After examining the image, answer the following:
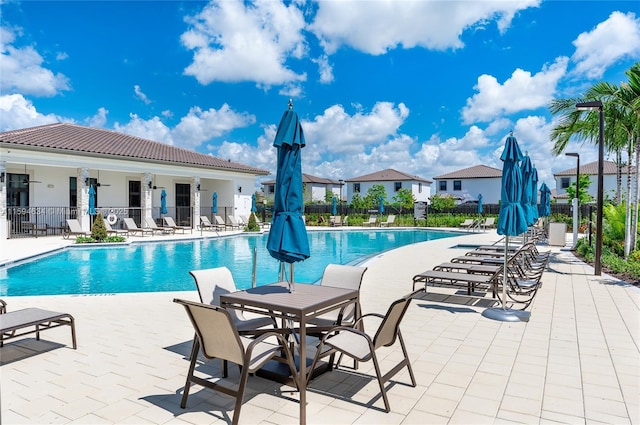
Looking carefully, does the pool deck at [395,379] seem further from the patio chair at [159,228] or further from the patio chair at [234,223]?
the patio chair at [234,223]

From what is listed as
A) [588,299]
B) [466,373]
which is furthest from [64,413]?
[588,299]

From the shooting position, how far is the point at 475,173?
157ft

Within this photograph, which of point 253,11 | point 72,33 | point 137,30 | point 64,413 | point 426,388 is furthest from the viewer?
point 137,30

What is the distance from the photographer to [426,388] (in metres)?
3.72

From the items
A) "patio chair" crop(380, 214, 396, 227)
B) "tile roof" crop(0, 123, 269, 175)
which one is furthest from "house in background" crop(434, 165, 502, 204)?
"tile roof" crop(0, 123, 269, 175)

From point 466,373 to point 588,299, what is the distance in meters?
4.78

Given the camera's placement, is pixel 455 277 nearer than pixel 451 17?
Yes

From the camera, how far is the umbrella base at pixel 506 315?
6043 mm

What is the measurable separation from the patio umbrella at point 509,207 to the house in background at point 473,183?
40.7 metres

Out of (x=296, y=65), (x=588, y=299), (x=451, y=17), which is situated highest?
(x=296, y=65)

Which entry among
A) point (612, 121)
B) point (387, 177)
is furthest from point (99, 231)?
point (387, 177)

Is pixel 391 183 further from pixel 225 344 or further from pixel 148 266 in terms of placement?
pixel 225 344

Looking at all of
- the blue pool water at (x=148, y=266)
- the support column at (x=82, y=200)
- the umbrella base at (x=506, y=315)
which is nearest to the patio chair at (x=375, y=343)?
the umbrella base at (x=506, y=315)

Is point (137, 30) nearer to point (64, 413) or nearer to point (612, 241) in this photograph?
point (64, 413)
